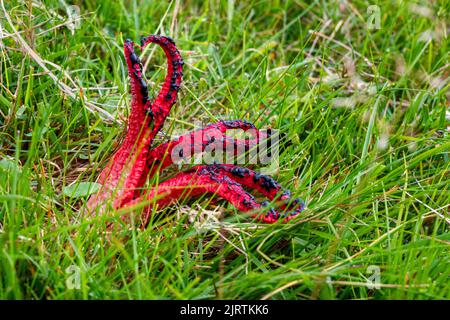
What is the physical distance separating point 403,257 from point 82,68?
179cm

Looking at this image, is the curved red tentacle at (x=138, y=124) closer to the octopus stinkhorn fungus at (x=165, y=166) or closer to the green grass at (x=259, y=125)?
the octopus stinkhorn fungus at (x=165, y=166)

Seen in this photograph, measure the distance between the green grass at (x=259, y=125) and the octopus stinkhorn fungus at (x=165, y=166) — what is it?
75 millimetres

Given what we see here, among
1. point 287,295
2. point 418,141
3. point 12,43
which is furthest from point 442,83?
point 12,43

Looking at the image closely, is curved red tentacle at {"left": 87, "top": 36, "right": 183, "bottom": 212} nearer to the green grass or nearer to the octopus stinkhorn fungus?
the octopus stinkhorn fungus

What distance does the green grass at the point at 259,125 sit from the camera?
1969 mm

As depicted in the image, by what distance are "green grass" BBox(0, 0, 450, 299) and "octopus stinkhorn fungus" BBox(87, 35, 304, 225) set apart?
3.0 inches

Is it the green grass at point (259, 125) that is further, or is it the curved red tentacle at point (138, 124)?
the curved red tentacle at point (138, 124)

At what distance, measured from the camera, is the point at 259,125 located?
110 inches

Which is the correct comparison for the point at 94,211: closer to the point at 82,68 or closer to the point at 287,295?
the point at 287,295

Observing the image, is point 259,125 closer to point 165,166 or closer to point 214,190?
point 165,166

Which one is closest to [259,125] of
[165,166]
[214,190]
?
[165,166]

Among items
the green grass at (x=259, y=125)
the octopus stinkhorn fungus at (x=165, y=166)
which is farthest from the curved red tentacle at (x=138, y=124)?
the green grass at (x=259, y=125)

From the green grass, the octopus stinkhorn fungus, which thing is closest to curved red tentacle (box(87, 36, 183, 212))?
the octopus stinkhorn fungus

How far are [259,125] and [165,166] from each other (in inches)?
23.4
